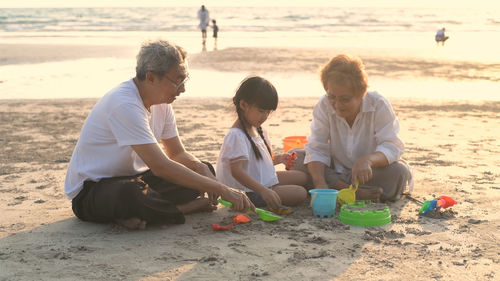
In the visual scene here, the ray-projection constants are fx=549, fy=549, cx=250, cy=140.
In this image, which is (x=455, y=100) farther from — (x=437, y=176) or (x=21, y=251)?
(x=21, y=251)

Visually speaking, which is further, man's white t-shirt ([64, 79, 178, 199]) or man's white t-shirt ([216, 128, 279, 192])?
man's white t-shirt ([216, 128, 279, 192])

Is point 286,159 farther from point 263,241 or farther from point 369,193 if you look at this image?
point 263,241

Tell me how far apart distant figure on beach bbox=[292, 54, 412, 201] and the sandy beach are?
0.23 m

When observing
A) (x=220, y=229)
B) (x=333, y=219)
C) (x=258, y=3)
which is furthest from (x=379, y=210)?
(x=258, y=3)

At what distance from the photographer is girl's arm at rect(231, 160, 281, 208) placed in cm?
355

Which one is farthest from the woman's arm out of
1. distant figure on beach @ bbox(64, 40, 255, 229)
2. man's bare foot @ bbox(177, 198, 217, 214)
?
man's bare foot @ bbox(177, 198, 217, 214)

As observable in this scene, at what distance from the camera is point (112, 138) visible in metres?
3.28

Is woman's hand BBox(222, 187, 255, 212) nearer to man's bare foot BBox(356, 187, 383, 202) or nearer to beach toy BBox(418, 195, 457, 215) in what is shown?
man's bare foot BBox(356, 187, 383, 202)

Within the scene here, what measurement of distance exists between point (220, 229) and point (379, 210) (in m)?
1.03

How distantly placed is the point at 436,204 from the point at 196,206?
1.60 meters

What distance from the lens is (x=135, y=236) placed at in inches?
128

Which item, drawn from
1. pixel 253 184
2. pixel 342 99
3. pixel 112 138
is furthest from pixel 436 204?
pixel 112 138

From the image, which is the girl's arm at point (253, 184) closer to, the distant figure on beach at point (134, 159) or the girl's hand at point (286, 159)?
the distant figure on beach at point (134, 159)

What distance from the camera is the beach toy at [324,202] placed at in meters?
3.56
